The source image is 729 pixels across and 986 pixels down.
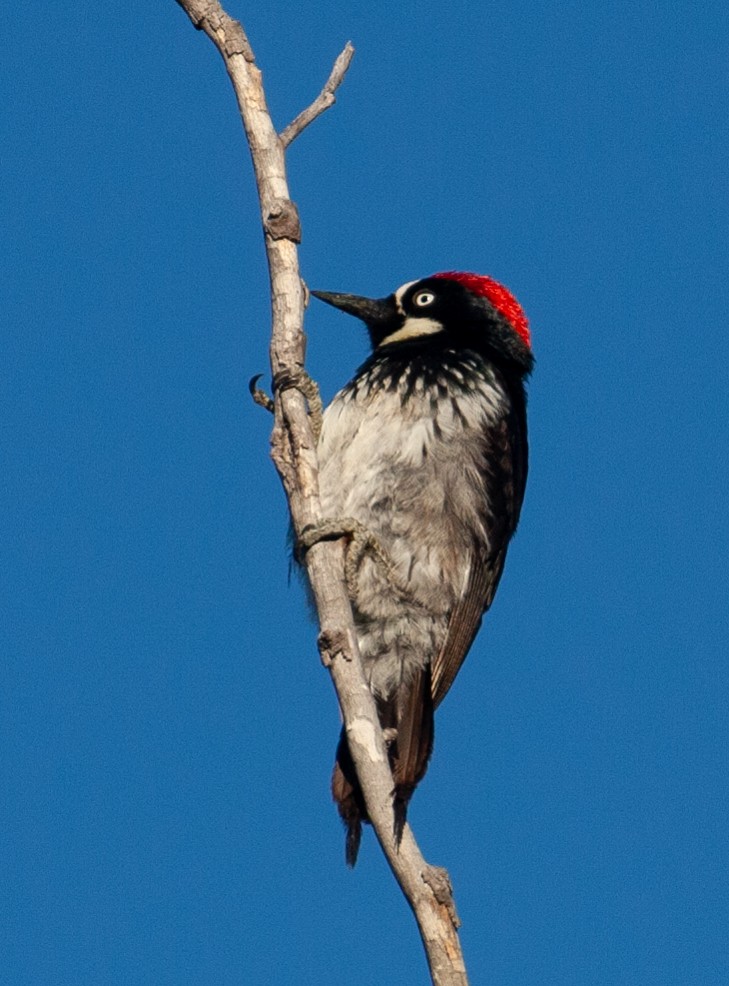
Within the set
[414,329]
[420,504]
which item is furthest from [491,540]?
[414,329]

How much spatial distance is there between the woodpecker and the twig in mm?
1179

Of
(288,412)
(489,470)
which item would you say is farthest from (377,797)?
(489,470)

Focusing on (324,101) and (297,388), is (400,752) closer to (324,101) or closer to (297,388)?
(297,388)

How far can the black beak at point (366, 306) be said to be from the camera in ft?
19.9

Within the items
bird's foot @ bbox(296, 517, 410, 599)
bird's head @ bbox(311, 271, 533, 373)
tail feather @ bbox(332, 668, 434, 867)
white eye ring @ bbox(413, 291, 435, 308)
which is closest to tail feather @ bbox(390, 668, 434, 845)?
tail feather @ bbox(332, 668, 434, 867)

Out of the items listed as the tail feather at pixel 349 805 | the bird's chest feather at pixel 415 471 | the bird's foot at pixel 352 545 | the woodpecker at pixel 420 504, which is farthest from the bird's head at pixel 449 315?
the tail feather at pixel 349 805

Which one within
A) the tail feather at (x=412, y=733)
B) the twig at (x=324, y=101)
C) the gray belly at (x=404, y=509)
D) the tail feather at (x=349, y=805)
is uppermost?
the twig at (x=324, y=101)

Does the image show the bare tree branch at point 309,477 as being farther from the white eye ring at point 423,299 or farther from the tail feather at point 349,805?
the white eye ring at point 423,299

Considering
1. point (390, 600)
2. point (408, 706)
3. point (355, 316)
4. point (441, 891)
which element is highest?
point (355, 316)

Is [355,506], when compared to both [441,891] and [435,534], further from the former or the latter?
[441,891]

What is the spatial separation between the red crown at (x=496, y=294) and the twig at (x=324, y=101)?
150 centimetres

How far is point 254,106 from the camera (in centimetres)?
471

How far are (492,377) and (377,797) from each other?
2.38 metres

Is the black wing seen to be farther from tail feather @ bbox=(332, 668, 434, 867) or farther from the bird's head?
the bird's head
